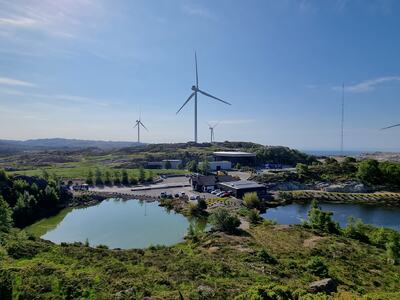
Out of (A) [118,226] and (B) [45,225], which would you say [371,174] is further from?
(B) [45,225]

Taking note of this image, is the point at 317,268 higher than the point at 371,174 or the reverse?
the reverse

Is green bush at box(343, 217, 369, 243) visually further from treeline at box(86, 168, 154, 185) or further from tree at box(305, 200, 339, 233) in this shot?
treeline at box(86, 168, 154, 185)

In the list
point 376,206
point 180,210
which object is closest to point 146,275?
point 180,210

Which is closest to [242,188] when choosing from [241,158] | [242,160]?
[242,160]

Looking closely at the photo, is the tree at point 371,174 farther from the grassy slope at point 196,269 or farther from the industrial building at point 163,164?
the industrial building at point 163,164

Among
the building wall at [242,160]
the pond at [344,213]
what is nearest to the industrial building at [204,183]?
the pond at [344,213]

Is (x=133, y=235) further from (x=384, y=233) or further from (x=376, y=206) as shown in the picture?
→ (x=376, y=206)

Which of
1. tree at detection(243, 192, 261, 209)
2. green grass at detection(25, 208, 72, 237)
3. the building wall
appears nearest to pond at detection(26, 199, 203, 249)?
green grass at detection(25, 208, 72, 237)
